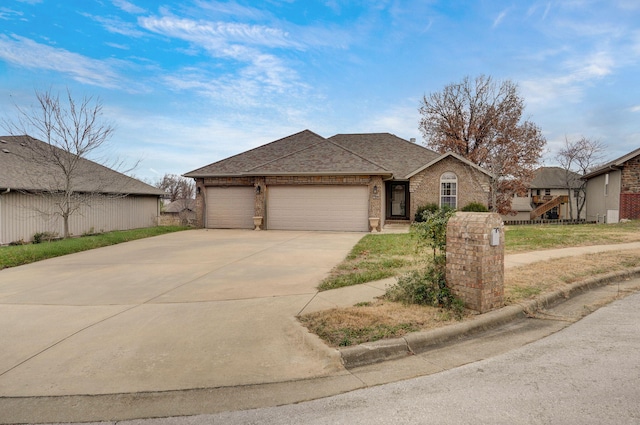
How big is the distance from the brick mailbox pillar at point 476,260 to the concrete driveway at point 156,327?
236cm

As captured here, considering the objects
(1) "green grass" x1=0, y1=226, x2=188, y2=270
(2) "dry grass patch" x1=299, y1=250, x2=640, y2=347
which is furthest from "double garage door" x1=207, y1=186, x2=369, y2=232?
(2) "dry grass patch" x1=299, y1=250, x2=640, y2=347

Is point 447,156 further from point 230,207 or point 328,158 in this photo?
point 230,207

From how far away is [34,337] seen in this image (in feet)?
Result: 14.5

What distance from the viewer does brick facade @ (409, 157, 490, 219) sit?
67.7ft

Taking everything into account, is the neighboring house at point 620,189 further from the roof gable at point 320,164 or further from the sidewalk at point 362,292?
the roof gable at point 320,164

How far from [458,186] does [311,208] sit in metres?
9.45

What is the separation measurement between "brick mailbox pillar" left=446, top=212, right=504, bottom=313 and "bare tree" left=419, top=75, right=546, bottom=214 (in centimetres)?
2412

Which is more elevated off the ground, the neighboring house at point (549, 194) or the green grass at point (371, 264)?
the neighboring house at point (549, 194)

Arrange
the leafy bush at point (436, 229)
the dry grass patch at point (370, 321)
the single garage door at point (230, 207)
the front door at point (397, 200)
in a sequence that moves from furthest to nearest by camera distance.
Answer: the front door at point (397, 200) < the single garage door at point (230, 207) < the leafy bush at point (436, 229) < the dry grass patch at point (370, 321)

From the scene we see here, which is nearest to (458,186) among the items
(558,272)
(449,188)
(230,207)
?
(449,188)

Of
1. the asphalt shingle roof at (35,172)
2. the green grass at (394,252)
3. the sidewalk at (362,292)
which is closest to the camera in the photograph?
the sidewalk at (362,292)

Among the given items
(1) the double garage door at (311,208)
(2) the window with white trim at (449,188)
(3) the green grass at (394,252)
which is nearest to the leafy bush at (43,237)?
(1) the double garage door at (311,208)

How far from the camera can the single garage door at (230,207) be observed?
19.3 m

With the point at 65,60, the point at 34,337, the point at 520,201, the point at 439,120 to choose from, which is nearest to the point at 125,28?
the point at 65,60
